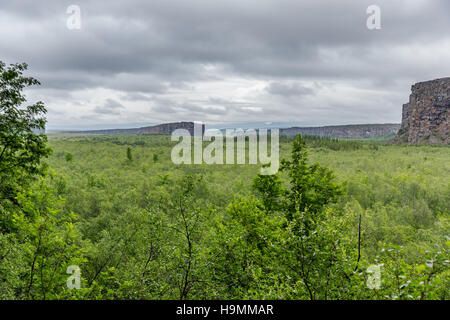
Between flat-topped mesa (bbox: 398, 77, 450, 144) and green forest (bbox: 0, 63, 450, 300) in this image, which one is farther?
flat-topped mesa (bbox: 398, 77, 450, 144)

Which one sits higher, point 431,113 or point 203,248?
point 431,113

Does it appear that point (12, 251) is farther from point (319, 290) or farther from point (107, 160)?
point (107, 160)

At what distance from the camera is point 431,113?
18488cm

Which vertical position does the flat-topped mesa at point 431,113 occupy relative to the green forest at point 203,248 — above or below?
above

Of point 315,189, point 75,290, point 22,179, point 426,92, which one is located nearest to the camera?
point 75,290

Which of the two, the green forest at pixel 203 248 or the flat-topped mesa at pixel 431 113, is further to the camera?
the flat-topped mesa at pixel 431 113

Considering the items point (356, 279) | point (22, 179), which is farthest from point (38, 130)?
point (356, 279)

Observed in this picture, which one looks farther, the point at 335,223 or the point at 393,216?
the point at 393,216

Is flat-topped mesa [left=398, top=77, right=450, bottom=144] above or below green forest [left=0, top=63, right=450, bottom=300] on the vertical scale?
above

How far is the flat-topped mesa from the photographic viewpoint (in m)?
175

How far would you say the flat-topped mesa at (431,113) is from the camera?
17532 cm

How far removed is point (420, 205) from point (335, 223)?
125 feet

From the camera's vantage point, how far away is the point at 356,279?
24.9 feet

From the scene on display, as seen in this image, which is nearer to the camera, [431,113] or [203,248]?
[203,248]
